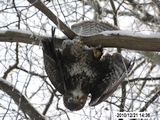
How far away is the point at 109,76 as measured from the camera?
141 inches

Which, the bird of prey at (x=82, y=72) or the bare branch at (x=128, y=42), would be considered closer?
the bare branch at (x=128, y=42)

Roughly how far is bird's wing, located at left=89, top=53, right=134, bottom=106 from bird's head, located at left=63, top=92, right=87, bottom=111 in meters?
0.17

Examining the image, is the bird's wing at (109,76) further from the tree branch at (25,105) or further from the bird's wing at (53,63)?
the tree branch at (25,105)

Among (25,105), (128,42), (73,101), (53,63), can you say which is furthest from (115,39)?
(25,105)

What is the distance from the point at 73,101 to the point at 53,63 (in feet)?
1.98

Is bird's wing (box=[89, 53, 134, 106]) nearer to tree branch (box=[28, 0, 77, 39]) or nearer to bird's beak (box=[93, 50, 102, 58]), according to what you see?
bird's beak (box=[93, 50, 102, 58])

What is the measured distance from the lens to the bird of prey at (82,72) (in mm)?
3420

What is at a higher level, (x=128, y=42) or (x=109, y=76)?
(x=128, y=42)

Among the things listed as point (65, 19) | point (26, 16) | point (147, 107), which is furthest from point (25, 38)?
Answer: point (147, 107)

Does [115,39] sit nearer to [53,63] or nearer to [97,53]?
[97,53]

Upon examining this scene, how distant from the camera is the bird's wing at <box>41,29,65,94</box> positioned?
3.15 meters

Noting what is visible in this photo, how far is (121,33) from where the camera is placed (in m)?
2.80
